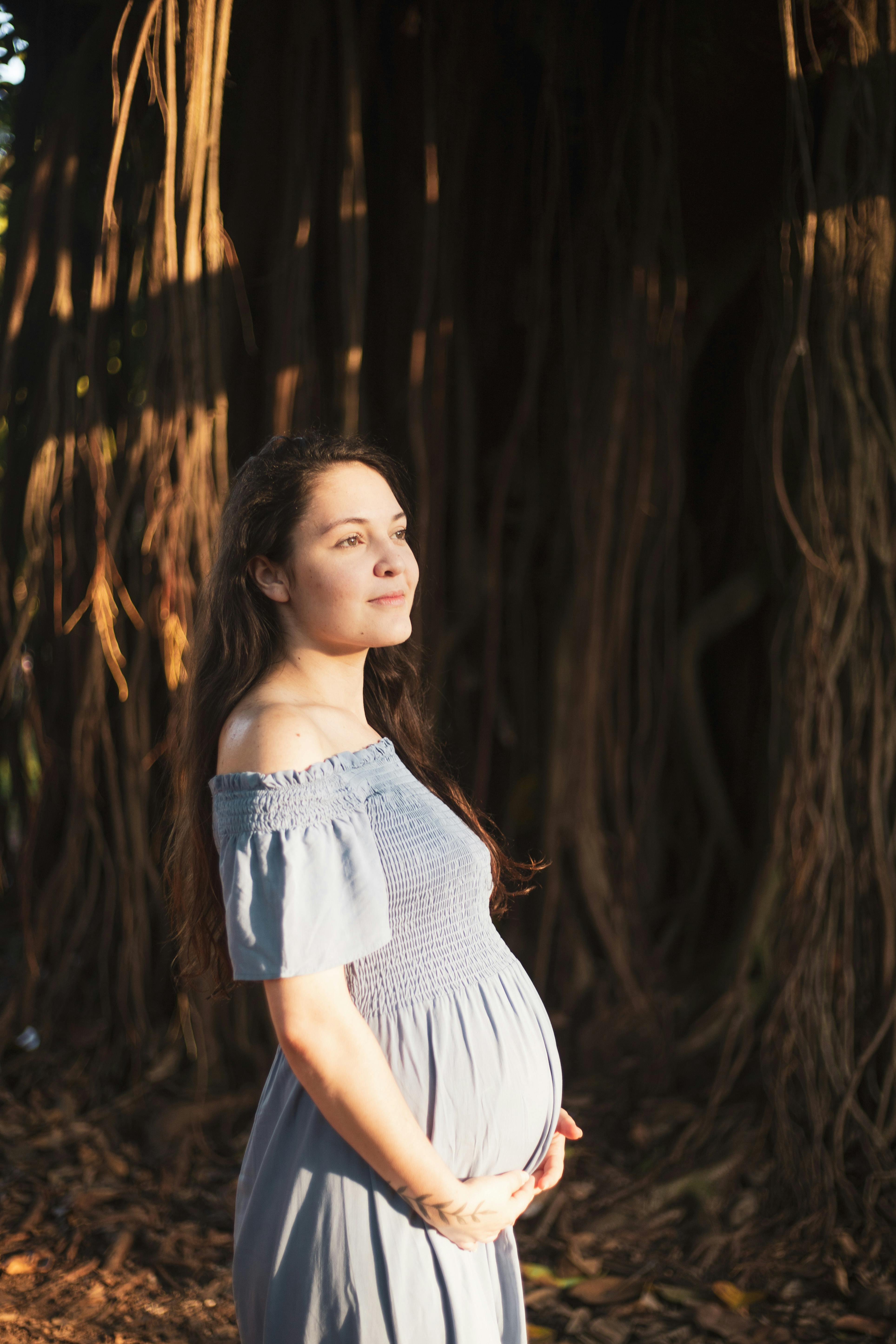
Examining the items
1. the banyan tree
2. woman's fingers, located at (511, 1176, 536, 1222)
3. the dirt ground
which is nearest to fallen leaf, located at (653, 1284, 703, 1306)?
the dirt ground

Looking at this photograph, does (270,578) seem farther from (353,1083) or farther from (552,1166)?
(552,1166)

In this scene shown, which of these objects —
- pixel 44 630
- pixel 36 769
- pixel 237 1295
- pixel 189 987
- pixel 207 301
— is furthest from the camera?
pixel 36 769

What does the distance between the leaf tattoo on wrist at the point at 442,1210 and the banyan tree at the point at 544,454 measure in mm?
869

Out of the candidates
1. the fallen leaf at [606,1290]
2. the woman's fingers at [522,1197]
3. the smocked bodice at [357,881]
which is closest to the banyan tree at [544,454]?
the fallen leaf at [606,1290]

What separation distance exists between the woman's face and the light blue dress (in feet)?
0.34

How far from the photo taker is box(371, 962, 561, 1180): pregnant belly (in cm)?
82

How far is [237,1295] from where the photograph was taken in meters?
0.89

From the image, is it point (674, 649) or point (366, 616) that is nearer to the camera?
point (366, 616)

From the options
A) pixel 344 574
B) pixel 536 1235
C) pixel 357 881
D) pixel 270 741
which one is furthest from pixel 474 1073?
pixel 536 1235

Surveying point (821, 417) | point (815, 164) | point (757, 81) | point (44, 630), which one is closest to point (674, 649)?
point (821, 417)

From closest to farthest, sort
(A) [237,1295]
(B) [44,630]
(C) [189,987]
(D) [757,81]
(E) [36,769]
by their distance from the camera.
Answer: (A) [237,1295] < (C) [189,987] < (D) [757,81] < (B) [44,630] < (E) [36,769]

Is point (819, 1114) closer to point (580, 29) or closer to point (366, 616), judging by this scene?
point (366, 616)

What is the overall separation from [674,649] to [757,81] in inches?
44.1

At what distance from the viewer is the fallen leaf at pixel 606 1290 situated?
1.64 meters
